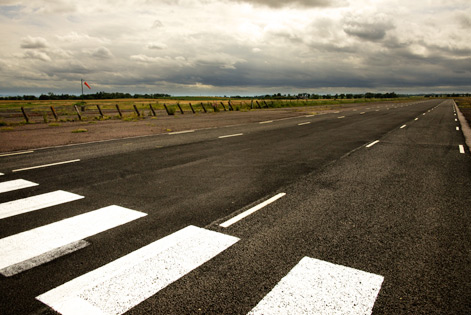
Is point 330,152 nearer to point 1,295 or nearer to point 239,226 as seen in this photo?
point 239,226

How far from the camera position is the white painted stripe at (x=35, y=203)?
460 centimetres

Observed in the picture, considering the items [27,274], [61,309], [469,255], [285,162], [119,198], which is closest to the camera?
[61,309]

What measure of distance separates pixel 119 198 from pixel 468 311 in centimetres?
484

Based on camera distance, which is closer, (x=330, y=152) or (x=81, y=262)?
(x=81, y=262)

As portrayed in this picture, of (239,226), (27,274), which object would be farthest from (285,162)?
(27,274)

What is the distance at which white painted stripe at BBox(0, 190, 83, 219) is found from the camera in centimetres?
460

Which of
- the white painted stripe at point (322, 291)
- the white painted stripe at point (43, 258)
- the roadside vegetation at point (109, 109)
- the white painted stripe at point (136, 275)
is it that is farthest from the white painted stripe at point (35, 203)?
the roadside vegetation at point (109, 109)

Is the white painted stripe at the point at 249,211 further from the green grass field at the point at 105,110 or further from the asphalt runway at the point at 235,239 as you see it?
the green grass field at the point at 105,110

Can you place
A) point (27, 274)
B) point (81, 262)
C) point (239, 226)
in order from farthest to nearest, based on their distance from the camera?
1. point (239, 226)
2. point (81, 262)
3. point (27, 274)

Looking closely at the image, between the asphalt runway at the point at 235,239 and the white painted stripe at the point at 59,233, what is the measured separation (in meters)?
0.02

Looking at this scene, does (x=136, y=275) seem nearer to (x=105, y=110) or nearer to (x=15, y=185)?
(x=15, y=185)

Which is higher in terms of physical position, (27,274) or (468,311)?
(27,274)

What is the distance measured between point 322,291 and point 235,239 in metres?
1.26

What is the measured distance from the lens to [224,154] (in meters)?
9.27
